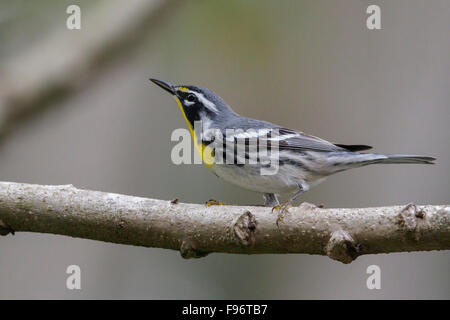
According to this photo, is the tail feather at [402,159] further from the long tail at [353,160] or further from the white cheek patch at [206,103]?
the white cheek patch at [206,103]

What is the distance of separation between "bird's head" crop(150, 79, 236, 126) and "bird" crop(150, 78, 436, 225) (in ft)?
0.18

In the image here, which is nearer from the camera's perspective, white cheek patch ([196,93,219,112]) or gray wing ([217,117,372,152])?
gray wing ([217,117,372,152])

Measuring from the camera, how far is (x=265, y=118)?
872 cm

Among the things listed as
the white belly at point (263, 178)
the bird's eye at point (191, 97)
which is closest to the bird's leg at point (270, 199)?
the white belly at point (263, 178)

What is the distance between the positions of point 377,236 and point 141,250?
19.2 feet

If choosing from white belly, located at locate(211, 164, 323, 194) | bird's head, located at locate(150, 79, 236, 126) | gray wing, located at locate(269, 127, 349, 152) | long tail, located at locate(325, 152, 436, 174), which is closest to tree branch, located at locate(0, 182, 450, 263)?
white belly, located at locate(211, 164, 323, 194)

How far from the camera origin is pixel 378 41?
8367 mm

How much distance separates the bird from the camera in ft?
16.2

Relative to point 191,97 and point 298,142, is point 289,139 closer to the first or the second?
point 298,142

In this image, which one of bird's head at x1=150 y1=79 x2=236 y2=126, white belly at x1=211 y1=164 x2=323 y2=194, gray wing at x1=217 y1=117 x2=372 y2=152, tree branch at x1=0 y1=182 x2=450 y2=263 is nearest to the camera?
tree branch at x1=0 y1=182 x2=450 y2=263

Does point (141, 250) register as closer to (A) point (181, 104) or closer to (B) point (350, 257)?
(A) point (181, 104)

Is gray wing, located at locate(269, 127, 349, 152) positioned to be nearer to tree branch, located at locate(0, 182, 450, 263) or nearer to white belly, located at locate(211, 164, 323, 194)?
white belly, located at locate(211, 164, 323, 194)

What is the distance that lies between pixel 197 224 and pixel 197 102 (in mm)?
2504

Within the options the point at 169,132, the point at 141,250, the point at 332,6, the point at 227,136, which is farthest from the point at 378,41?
the point at 141,250
